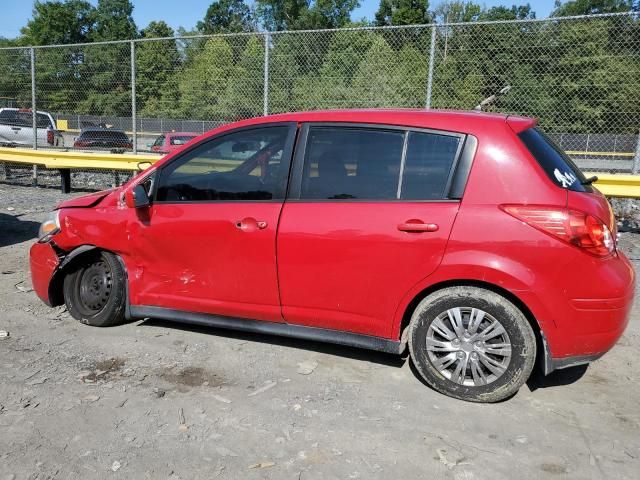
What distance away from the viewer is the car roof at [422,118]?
3.37 m

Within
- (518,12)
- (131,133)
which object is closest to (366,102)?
(131,133)

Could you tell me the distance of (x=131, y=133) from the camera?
431 inches

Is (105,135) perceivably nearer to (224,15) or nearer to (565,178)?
(565,178)

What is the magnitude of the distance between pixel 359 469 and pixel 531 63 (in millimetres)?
7266

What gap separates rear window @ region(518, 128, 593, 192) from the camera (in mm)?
3234

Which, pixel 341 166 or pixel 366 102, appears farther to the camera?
pixel 366 102

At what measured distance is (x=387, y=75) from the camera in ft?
28.2

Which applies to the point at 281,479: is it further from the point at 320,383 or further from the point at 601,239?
the point at 601,239

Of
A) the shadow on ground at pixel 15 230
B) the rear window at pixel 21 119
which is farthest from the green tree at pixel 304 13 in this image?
the shadow on ground at pixel 15 230

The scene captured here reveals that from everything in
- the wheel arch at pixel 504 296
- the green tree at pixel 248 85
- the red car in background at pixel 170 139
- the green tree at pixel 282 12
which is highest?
the green tree at pixel 282 12

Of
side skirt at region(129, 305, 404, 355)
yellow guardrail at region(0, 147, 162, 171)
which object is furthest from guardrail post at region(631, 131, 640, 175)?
yellow guardrail at region(0, 147, 162, 171)

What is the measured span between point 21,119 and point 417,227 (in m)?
12.5

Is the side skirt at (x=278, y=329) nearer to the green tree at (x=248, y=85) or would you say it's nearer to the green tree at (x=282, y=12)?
the green tree at (x=248, y=85)

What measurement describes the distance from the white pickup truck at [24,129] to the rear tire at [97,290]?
9298 millimetres
